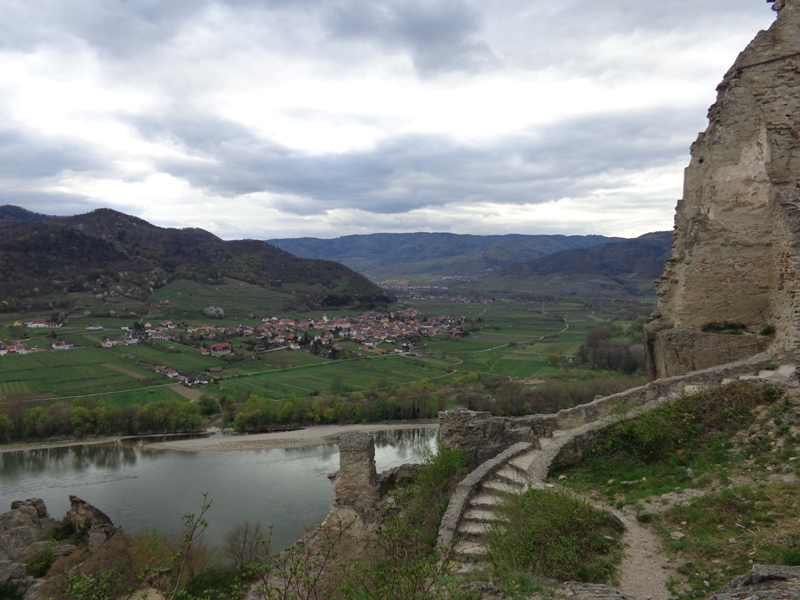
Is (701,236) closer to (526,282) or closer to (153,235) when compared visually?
(153,235)

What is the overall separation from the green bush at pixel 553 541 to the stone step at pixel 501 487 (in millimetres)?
830

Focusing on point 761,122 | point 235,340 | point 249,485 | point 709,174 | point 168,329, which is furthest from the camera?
point 168,329

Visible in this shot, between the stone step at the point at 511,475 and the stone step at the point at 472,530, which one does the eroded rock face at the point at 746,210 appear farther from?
the stone step at the point at 472,530

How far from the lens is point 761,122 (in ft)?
33.1

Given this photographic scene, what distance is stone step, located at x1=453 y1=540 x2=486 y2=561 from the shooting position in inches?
245

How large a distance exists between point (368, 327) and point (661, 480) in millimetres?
83386

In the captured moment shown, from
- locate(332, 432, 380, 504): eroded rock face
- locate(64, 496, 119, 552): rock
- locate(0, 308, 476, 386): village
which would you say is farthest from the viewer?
locate(0, 308, 476, 386): village

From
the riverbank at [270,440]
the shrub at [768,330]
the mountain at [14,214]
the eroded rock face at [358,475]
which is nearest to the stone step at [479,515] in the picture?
the eroded rock face at [358,475]

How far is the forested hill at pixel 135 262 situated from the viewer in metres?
97.5

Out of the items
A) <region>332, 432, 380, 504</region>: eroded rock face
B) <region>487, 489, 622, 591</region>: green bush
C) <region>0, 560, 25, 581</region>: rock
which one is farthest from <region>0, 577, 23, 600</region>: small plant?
<region>487, 489, 622, 591</region>: green bush

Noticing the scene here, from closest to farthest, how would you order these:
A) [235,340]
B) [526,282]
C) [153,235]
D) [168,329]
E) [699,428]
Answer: [699,428], [235,340], [168,329], [153,235], [526,282]

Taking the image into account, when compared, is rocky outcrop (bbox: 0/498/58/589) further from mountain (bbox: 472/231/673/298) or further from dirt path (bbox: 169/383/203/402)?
mountain (bbox: 472/231/673/298)

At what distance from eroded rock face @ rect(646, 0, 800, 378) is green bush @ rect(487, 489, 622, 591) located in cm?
595

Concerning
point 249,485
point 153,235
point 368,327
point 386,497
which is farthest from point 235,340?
point 153,235
